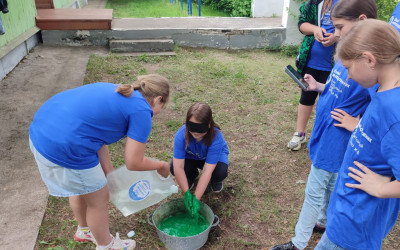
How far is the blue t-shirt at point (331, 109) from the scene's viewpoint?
174 centimetres

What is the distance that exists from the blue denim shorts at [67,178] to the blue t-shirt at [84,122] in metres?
0.04

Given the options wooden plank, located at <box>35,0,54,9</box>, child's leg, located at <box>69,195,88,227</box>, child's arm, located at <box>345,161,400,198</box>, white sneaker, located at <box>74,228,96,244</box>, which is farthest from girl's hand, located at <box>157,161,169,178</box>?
wooden plank, located at <box>35,0,54,9</box>

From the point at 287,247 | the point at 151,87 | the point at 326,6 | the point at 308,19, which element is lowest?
the point at 287,247

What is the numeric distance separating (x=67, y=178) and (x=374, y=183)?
144 cm

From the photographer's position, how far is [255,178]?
10.0 ft

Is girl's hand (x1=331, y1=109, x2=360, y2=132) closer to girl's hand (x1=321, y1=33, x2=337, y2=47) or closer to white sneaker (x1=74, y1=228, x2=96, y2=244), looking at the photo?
girl's hand (x1=321, y1=33, x2=337, y2=47)

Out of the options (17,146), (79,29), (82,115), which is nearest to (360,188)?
(82,115)

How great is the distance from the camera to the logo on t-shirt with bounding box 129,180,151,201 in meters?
2.17

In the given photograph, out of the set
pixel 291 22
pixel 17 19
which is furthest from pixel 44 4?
pixel 291 22

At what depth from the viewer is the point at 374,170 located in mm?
1319

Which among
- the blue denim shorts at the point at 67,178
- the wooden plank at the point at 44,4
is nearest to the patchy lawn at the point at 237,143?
the blue denim shorts at the point at 67,178

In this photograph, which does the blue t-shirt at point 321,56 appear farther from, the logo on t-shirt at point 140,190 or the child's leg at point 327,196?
the logo on t-shirt at point 140,190

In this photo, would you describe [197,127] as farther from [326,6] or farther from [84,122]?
[326,6]

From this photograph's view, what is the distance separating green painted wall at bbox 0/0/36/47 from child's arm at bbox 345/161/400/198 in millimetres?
4969
